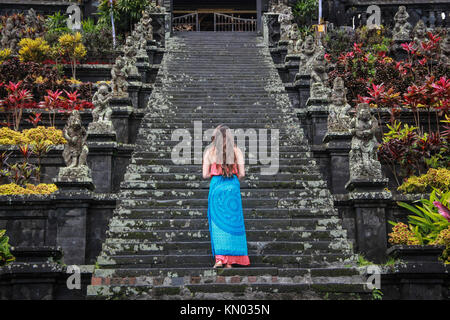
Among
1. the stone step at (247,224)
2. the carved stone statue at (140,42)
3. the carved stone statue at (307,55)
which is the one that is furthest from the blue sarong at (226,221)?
the carved stone statue at (140,42)

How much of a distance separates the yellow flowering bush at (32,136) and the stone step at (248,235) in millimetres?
4210

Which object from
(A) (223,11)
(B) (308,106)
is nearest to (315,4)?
(A) (223,11)

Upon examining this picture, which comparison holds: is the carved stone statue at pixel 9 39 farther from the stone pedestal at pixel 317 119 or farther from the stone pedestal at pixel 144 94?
the stone pedestal at pixel 317 119

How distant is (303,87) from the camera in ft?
43.7

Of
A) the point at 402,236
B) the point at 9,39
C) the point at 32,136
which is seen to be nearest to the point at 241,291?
the point at 402,236

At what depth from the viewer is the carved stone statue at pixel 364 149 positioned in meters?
8.92

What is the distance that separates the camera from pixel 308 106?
12.0 metres

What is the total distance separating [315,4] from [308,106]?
11127mm

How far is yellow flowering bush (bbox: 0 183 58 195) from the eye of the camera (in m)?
10.0

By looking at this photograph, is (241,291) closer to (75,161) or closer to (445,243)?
(445,243)

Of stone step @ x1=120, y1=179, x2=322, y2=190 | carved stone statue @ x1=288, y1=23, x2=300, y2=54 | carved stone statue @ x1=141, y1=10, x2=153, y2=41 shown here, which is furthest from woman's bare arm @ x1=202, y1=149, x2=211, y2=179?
carved stone statue @ x1=141, y1=10, x2=153, y2=41
